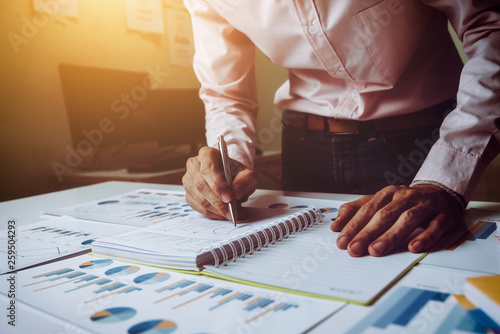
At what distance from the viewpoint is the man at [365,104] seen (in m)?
0.67

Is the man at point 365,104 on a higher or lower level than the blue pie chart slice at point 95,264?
higher

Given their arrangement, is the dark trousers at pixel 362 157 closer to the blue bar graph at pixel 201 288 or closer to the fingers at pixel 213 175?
the fingers at pixel 213 175

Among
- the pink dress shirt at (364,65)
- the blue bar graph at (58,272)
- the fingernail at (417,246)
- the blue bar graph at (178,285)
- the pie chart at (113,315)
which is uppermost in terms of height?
the pink dress shirt at (364,65)

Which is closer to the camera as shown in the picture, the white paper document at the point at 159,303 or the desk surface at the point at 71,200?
the white paper document at the point at 159,303

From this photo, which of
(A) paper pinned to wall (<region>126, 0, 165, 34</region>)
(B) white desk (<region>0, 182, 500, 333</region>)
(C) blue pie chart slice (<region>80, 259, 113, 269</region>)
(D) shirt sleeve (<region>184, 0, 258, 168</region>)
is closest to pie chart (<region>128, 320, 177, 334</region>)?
(C) blue pie chart slice (<region>80, 259, 113, 269</region>)

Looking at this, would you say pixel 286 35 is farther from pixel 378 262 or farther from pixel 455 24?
pixel 378 262

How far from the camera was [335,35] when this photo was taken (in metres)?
0.95

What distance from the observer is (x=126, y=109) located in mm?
2521

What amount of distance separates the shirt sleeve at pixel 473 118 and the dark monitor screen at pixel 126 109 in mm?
1943

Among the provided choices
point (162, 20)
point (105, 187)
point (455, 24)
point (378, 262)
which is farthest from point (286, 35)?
point (162, 20)

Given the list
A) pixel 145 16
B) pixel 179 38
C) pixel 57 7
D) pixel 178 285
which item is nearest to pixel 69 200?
pixel 178 285

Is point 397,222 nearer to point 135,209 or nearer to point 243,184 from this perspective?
point 243,184

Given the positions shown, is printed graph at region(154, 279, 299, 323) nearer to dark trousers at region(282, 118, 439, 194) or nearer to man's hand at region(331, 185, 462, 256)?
man's hand at region(331, 185, 462, 256)

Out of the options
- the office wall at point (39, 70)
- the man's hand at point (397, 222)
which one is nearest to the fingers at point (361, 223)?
the man's hand at point (397, 222)
